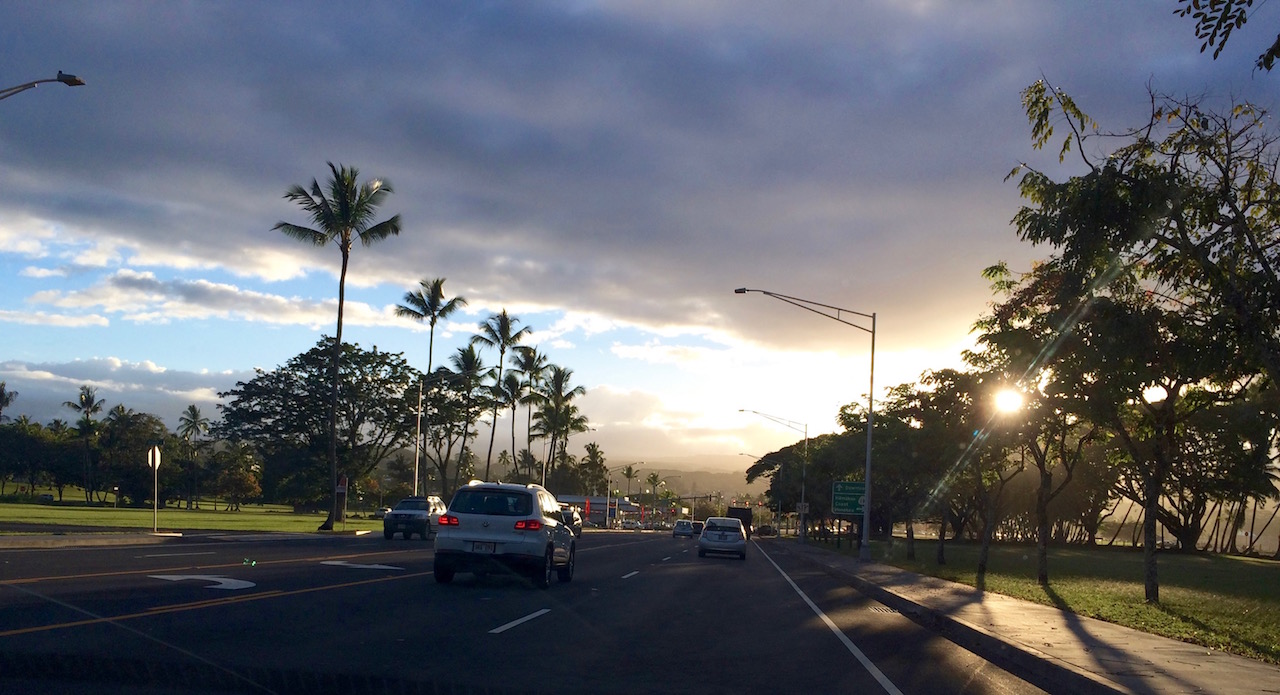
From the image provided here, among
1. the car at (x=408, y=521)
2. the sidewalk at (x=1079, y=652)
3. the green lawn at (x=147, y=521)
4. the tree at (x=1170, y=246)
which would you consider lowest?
the green lawn at (x=147, y=521)

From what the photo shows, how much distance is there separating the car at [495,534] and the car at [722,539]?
1979 centimetres

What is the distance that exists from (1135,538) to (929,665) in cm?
8452

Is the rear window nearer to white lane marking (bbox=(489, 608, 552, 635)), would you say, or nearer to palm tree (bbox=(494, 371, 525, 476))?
white lane marking (bbox=(489, 608, 552, 635))

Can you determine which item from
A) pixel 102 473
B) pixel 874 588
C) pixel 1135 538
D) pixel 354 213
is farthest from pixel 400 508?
pixel 1135 538

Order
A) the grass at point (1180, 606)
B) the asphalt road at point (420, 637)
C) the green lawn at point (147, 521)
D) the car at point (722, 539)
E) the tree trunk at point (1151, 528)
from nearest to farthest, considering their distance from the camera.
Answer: the asphalt road at point (420, 637), the grass at point (1180, 606), the tree trunk at point (1151, 528), the car at point (722, 539), the green lawn at point (147, 521)

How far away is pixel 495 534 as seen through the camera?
17594 mm

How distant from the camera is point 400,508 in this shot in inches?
1598

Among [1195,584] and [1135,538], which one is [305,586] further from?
[1135,538]

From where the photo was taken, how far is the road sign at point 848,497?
4288 centimetres

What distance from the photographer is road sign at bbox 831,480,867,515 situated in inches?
1688

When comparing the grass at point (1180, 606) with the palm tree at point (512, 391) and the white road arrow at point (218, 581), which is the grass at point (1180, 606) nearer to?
the white road arrow at point (218, 581)

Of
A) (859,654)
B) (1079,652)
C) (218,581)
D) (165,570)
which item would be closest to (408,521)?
(165,570)

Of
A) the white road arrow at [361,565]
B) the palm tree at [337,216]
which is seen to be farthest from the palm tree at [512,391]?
the white road arrow at [361,565]

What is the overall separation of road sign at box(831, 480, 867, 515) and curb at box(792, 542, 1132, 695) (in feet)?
79.5
